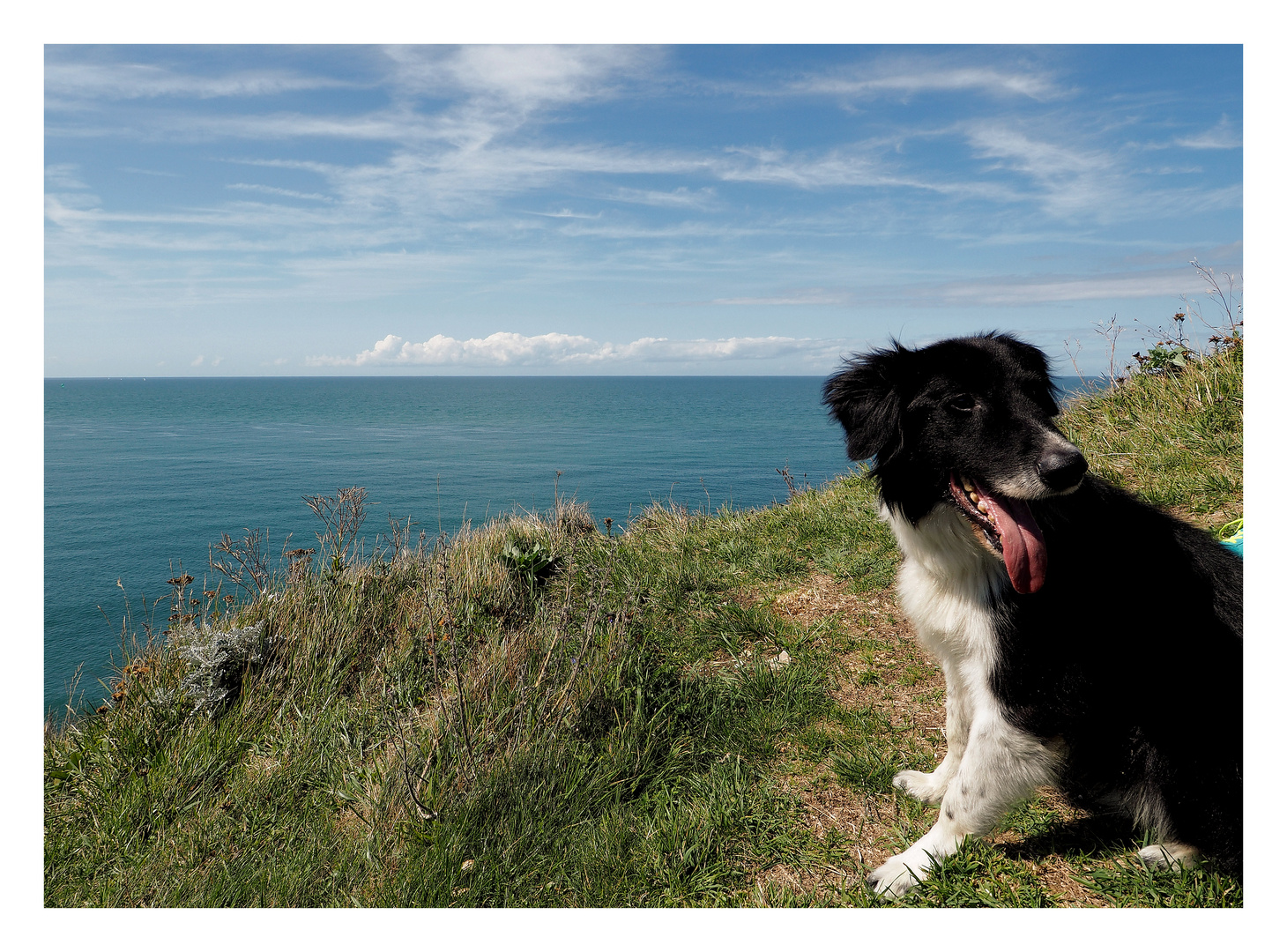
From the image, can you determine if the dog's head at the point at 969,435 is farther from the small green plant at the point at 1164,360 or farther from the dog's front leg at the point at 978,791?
the small green plant at the point at 1164,360

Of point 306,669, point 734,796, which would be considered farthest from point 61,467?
point 734,796

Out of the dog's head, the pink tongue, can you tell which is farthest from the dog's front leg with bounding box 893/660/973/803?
the dog's head

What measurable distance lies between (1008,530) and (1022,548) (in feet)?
0.24

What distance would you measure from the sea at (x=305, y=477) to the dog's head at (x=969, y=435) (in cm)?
21

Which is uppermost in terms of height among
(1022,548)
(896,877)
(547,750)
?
(1022,548)

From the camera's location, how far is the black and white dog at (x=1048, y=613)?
2316mm

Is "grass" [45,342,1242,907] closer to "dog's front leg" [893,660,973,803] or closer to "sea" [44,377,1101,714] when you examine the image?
"dog's front leg" [893,660,973,803]

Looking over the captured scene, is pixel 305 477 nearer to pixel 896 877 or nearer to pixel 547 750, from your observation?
pixel 547 750

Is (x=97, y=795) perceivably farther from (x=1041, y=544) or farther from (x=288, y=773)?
(x=1041, y=544)

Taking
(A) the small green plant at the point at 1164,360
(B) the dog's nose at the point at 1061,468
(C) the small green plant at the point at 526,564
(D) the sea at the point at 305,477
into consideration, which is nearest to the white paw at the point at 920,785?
(D) the sea at the point at 305,477

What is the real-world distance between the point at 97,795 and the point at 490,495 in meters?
27.0

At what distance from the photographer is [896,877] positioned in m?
2.61

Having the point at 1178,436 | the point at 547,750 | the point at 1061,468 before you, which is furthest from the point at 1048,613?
the point at 1178,436

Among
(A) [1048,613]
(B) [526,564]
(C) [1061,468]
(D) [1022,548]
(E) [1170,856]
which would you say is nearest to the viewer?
(C) [1061,468]
